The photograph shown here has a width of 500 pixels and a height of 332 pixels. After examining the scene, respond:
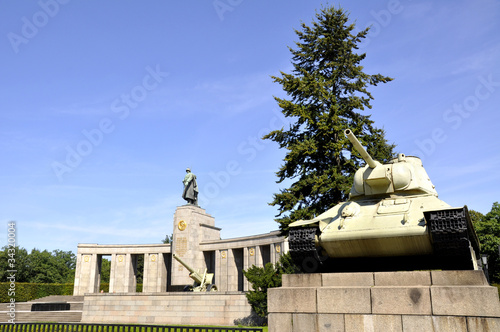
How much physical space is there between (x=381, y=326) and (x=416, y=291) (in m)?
0.96

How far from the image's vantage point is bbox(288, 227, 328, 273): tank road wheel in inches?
346

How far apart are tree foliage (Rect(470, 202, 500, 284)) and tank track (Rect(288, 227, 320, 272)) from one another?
Answer: 30928mm

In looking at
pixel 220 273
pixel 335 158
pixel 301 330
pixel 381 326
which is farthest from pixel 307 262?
pixel 220 273

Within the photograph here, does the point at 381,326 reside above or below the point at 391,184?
below

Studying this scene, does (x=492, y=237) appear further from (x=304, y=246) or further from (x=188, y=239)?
(x=304, y=246)

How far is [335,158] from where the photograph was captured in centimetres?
1966

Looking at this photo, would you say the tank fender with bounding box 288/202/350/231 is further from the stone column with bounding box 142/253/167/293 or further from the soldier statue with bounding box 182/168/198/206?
the stone column with bounding box 142/253/167/293

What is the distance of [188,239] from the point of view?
36.2 meters

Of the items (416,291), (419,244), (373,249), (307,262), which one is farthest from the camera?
(307,262)

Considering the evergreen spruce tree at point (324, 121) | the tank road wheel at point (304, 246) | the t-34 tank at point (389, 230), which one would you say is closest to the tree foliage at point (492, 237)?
the evergreen spruce tree at point (324, 121)

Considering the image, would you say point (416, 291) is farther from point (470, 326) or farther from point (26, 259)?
point (26, 259)

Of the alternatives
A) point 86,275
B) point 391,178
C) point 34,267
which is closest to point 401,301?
point 391,178

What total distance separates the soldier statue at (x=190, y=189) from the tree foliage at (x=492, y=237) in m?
26.5

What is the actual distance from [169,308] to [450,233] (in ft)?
62.8
